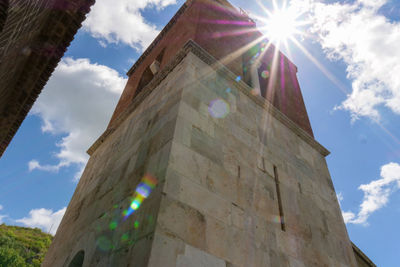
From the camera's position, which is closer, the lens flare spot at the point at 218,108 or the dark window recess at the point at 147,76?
the lens flare spot at the point at 218,108

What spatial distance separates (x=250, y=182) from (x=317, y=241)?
1721mm

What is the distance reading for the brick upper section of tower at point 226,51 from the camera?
21.5 ft

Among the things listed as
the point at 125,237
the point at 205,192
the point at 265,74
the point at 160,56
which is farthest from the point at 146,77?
the point at 125,237

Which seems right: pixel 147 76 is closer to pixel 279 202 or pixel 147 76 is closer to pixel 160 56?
pixel 160 56

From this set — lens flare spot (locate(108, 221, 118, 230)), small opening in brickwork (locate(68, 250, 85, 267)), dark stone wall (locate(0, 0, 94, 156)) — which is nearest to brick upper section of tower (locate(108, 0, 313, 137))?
dark stone wall (locate(0, 0, 94, 156))

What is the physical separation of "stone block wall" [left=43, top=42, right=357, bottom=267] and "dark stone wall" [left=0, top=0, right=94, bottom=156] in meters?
1.78

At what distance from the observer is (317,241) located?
4.52 metres

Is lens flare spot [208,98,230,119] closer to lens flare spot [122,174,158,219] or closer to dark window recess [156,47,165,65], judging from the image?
lens flare spot [122,174,158,219]

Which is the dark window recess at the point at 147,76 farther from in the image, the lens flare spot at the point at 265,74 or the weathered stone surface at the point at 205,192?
the lens flare spot at the point at 265,74

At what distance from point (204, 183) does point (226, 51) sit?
14.0 feet

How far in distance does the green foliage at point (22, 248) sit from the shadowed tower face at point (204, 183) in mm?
33992

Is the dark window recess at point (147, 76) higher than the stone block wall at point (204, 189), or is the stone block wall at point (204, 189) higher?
the dark window recess at point (147, 76)

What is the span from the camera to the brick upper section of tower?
6555 millimetres

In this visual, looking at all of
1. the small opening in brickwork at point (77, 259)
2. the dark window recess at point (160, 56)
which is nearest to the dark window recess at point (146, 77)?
the dark window recess at point (160, 56)
